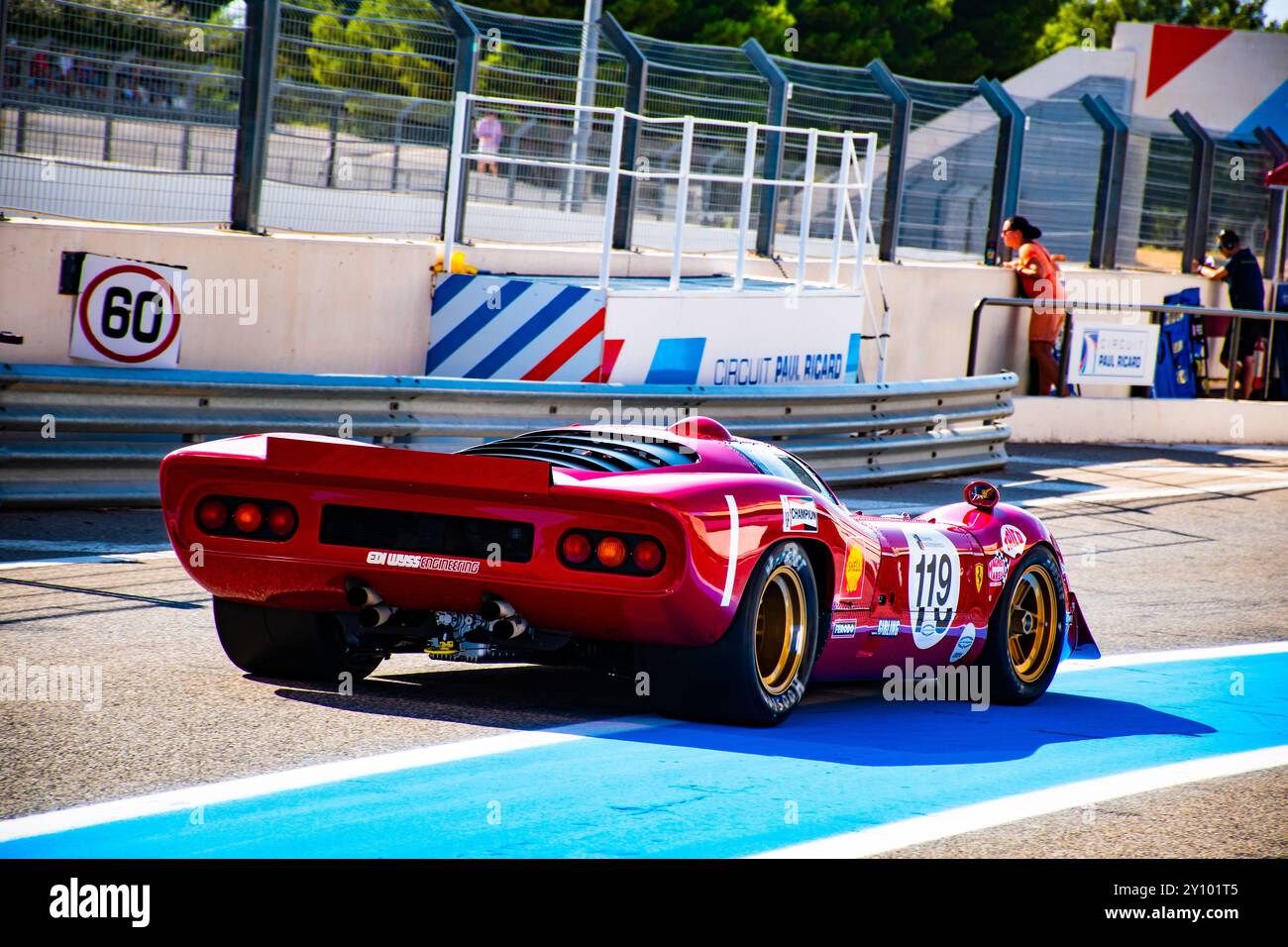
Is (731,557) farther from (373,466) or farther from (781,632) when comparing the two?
(373,466)

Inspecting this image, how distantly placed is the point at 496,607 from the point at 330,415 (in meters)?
5.53

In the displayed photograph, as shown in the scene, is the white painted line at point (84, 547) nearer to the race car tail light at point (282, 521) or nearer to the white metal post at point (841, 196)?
the race car tail light at point (282, 521)

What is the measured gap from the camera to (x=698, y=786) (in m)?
5.12

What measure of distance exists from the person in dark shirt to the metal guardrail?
30.6ft

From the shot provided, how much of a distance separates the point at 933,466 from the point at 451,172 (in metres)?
4.80

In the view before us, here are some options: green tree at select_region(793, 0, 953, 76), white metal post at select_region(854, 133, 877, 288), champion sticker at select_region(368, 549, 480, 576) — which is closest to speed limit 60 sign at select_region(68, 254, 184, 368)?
champion sticker at select_region(368, 549, 480, 576)

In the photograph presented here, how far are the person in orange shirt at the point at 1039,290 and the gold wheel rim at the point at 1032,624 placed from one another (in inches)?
489

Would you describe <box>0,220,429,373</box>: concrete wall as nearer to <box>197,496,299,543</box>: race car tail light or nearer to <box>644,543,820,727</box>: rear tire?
<box>197,496,299,543</box>: race car tail light

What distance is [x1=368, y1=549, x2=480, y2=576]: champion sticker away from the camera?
5566 millimetres

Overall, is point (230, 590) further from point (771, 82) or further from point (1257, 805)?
point (771, 82)

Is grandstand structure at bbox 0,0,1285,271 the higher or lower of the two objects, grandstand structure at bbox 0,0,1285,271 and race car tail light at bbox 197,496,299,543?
the higher

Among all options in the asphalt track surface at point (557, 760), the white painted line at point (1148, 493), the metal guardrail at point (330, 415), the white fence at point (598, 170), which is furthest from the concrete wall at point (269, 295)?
the white painted line at point (1148, 493)

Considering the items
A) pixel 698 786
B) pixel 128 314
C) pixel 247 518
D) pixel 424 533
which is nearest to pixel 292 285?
pixel 128 314
